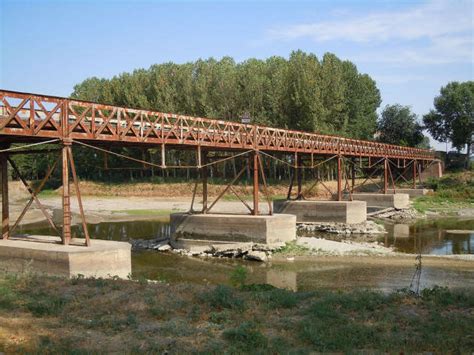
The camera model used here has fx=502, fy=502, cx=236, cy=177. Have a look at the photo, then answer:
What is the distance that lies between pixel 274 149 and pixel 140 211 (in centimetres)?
2297

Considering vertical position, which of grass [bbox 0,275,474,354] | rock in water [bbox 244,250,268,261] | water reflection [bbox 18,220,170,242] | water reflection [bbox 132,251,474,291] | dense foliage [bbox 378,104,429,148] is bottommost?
water reflection [bbox 132,251,474,291]

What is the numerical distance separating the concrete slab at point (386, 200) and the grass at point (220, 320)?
38.8m

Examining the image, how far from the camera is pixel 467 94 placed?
72.2m

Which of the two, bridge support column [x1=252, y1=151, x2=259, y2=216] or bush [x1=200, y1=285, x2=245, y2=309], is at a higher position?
bridge support column [x1=252, y1=151, x2=259, y2=216]

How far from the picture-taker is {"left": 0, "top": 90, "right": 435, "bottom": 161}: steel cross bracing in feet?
57.3

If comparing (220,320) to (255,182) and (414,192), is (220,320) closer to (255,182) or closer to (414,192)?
(255,182)

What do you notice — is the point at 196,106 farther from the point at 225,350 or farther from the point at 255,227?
the point at 225,350

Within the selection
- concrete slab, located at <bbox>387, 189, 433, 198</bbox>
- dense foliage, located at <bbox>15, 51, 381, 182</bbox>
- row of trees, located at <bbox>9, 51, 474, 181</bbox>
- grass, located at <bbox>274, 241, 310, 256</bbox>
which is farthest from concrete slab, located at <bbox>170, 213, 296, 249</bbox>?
concrete slab, located at <bbox>387, 189, 433, 198</bbox>

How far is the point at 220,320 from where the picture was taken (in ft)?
33.4

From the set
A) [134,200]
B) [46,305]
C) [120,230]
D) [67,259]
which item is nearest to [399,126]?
[134,200]

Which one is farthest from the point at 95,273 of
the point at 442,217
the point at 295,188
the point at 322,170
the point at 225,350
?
the point at 322,170

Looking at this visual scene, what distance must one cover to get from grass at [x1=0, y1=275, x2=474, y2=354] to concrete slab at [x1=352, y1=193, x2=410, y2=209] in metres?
38.8

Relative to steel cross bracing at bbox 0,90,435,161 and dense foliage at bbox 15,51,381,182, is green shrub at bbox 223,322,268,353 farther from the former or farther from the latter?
dense foliage at bbox 15,51,381,182

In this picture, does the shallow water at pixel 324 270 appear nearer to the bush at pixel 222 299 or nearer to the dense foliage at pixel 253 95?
the bush at pixel 222 299
